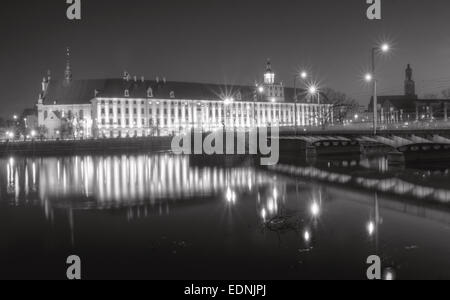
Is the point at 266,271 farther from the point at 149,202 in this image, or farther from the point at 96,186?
the point at 96,186

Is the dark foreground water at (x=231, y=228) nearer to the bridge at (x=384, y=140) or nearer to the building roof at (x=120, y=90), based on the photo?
the bridge at (x=384, y=140)

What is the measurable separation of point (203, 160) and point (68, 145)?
122ft

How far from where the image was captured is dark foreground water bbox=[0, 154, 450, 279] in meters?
12.5

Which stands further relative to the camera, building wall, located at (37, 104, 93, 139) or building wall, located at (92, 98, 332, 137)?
building wall, located at (92, 98, 332, 137)

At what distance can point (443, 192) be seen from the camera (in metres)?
25.0

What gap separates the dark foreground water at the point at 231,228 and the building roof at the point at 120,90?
285 feet

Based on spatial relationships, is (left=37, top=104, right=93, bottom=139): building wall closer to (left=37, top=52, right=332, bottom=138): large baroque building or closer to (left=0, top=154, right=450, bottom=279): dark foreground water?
(left=37, top=52, right=332, bottom=138): large baroque building

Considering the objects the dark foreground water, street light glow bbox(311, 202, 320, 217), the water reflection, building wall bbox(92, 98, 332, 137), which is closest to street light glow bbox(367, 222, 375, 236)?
the dark foreground water

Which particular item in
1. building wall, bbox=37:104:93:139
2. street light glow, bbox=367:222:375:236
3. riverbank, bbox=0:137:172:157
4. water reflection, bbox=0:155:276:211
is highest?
building wall, bbox=37:104:93:139

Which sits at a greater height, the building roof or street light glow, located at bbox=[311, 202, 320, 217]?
the building roof

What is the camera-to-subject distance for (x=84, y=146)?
82.4 metres

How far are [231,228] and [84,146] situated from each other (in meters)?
69.5

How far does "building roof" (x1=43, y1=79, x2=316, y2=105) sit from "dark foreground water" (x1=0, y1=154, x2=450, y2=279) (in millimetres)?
86905
